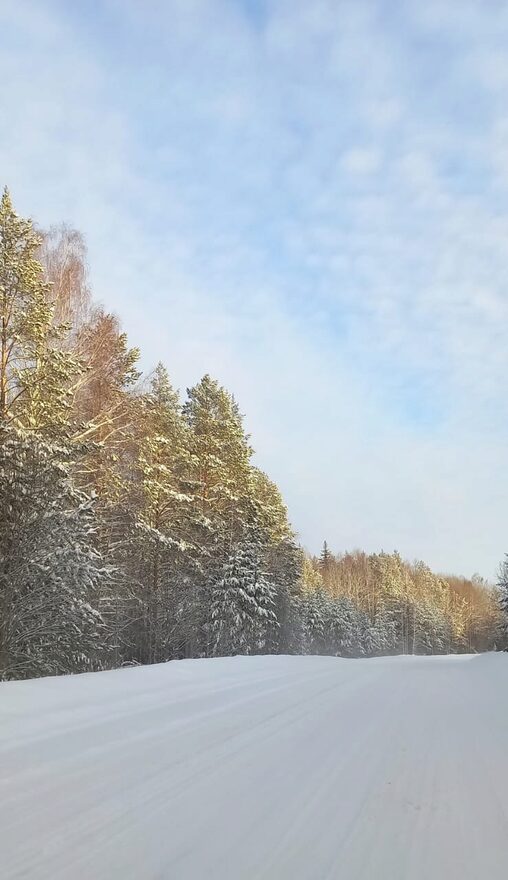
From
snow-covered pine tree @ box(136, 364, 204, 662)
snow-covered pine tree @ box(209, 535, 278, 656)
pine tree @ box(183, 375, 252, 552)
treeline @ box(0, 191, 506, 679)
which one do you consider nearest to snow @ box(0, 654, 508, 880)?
treeline @ box(0, 191, 506, 679)

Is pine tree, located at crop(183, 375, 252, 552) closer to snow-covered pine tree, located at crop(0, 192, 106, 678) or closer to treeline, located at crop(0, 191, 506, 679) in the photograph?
treeline, located at crop(0, 191, 506, 679)

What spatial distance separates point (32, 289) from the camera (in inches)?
521

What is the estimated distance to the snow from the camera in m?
2.73

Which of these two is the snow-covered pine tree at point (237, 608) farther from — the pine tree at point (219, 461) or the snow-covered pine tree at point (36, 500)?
the snow-covered pine tree at point (36, 500)

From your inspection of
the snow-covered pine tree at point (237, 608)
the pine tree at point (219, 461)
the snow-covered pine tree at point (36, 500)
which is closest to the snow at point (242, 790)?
the snow-covered pine tree at point (36, 500)

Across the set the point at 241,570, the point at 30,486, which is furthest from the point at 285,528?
the point at 30,486

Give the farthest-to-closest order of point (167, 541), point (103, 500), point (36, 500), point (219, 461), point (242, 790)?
point (219, 461), point (167, 541), point (103, 500), point (36, 500), point (242, 790)

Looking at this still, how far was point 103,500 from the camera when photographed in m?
16.3

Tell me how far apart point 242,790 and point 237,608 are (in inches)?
920

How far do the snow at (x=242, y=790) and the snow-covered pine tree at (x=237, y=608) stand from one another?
1925cm

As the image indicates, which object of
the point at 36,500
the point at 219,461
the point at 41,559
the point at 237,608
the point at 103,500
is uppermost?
the point at 219,461

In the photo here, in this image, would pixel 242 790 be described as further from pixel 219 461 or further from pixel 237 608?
pixel 237 608

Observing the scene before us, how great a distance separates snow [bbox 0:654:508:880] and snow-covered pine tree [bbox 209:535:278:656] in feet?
63.2

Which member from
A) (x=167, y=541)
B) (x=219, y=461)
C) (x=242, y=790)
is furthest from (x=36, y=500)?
(x=219, y=461)
